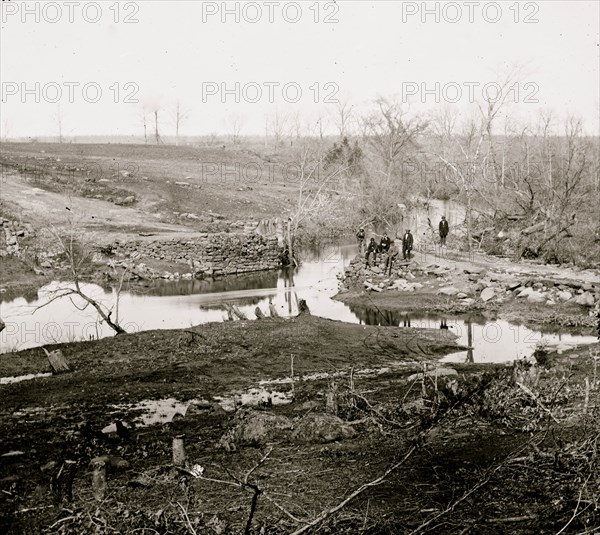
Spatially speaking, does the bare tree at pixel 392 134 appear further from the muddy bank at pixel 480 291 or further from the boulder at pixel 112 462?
the boulder at pixel 112 462

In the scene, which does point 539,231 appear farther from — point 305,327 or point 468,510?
point 468,510

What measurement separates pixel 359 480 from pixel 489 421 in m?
2.42

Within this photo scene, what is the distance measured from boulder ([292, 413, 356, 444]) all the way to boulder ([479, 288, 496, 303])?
14609 mm

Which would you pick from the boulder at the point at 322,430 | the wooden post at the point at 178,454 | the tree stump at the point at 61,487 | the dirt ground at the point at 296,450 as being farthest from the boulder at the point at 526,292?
the tree stump at the point at 61,487

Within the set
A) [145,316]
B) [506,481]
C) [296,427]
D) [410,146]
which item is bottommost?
[145,316]

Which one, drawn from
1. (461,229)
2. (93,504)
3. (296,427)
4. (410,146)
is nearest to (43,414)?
(296,427)

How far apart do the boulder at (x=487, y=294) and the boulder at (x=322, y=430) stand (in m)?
14.6

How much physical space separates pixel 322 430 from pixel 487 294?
15.3 metres

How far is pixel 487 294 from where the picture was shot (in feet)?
72.3

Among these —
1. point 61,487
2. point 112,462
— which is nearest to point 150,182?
point 112,462

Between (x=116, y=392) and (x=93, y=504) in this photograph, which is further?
(x=116, y=392)

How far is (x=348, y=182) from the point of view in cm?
4981

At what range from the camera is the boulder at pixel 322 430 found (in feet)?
26.2

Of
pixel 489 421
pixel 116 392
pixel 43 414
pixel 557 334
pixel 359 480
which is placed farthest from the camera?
pixel 557 334
